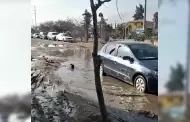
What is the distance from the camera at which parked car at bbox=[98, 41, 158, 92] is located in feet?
8.13

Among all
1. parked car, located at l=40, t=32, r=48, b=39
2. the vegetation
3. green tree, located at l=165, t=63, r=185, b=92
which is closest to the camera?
green tree, located at l=165, t=63, r=185, b=92

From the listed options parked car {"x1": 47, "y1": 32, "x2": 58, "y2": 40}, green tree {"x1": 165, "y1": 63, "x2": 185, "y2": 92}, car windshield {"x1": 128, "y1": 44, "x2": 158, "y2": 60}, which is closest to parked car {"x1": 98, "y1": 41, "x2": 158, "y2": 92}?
car windshield {"x1": 128, "y1": 44, "x2": 158, "y2": 60}

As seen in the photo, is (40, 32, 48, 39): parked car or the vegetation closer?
the vegetation

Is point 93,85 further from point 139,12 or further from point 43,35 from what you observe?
point 139,12

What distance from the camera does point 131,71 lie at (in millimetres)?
2523

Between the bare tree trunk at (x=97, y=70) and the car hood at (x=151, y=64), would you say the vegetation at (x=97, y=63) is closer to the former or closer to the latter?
the bare tree trunk at (x=97, y=70)

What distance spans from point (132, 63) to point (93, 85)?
394mm

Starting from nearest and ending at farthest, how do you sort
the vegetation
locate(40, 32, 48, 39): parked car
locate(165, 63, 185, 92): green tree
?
locate(165, 63, 185, 92): green tree < the vegetation < locate(40, 32, 48, 39): parked car

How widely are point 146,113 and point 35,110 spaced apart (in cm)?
98

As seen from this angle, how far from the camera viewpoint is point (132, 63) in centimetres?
253

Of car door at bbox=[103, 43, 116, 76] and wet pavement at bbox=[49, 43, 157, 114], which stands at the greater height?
car door at bbox=[103, 43, 116, 76]

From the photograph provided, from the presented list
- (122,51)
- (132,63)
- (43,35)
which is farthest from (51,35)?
(132,63)

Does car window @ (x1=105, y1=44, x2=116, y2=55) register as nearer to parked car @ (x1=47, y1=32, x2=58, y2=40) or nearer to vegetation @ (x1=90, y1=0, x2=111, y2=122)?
vegetation @ (x1=90, y1=0, x2=111, y2=122)

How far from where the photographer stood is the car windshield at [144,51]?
98.1 inches
